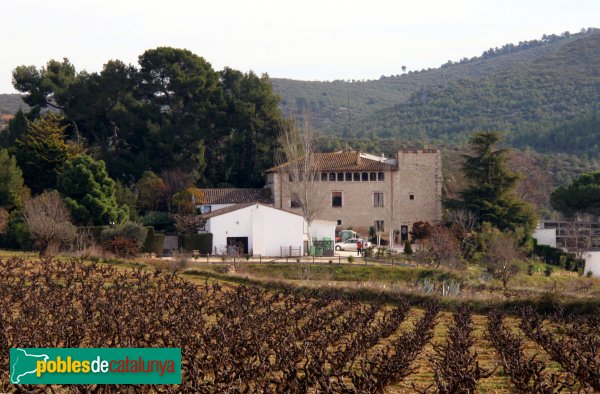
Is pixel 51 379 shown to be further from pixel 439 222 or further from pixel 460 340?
pixel 439 222

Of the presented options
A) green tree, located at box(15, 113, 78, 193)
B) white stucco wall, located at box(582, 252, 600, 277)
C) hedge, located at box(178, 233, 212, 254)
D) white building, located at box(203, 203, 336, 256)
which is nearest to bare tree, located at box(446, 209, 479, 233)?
white stucco wall, located at box(582, 252, 600, 277)

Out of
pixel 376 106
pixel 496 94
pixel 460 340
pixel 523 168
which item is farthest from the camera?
pixel 376 106

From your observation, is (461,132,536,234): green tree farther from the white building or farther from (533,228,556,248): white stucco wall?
the white building

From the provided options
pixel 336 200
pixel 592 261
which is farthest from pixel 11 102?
pixel 592 261

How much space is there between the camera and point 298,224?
55.3m

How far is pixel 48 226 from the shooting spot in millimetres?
46719

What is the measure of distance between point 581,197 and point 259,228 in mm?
24192

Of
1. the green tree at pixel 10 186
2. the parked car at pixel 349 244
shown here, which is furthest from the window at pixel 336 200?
the green tree at pixel 10 186

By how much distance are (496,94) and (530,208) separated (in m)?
95.2

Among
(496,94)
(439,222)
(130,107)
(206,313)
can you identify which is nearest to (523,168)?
(439,222)

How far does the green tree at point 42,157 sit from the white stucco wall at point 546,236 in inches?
1131

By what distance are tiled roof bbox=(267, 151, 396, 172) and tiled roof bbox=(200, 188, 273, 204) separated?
1.96 m

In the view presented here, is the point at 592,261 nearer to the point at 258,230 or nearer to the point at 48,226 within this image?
the point at 258,230

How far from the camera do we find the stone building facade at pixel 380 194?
209 ft
